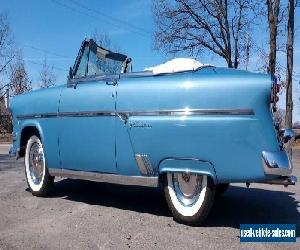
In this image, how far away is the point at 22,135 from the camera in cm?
716

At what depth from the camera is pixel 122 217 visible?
17.7 feet

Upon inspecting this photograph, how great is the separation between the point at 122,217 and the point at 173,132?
1218 millimetres

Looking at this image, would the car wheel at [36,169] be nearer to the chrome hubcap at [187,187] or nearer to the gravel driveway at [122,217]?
the gravel driveway at [122,217]

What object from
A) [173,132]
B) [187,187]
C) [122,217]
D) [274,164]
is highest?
[173,132]

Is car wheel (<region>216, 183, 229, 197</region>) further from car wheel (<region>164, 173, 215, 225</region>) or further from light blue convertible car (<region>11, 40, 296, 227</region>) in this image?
car wheel (<region>164, 173, 215, 225</region>)

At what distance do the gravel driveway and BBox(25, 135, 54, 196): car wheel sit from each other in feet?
0.49

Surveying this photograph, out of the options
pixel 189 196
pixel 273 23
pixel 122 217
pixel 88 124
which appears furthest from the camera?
pixel 273 23

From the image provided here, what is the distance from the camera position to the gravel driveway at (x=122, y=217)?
4473 mm

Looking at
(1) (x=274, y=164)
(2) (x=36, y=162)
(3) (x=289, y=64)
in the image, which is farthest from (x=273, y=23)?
(1) (x=274, y=164)

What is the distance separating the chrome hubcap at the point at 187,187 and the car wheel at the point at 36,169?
231 cm

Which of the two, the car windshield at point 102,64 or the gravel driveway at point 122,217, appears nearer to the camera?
the gravel driveway at point 122,217

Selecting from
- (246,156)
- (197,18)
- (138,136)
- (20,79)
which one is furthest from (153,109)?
(20,79)

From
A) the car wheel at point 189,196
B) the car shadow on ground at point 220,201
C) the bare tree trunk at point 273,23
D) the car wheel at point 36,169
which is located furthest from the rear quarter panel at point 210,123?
the bare tree trunk at point 273,23

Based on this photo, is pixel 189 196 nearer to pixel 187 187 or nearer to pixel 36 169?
pixel 187 187
